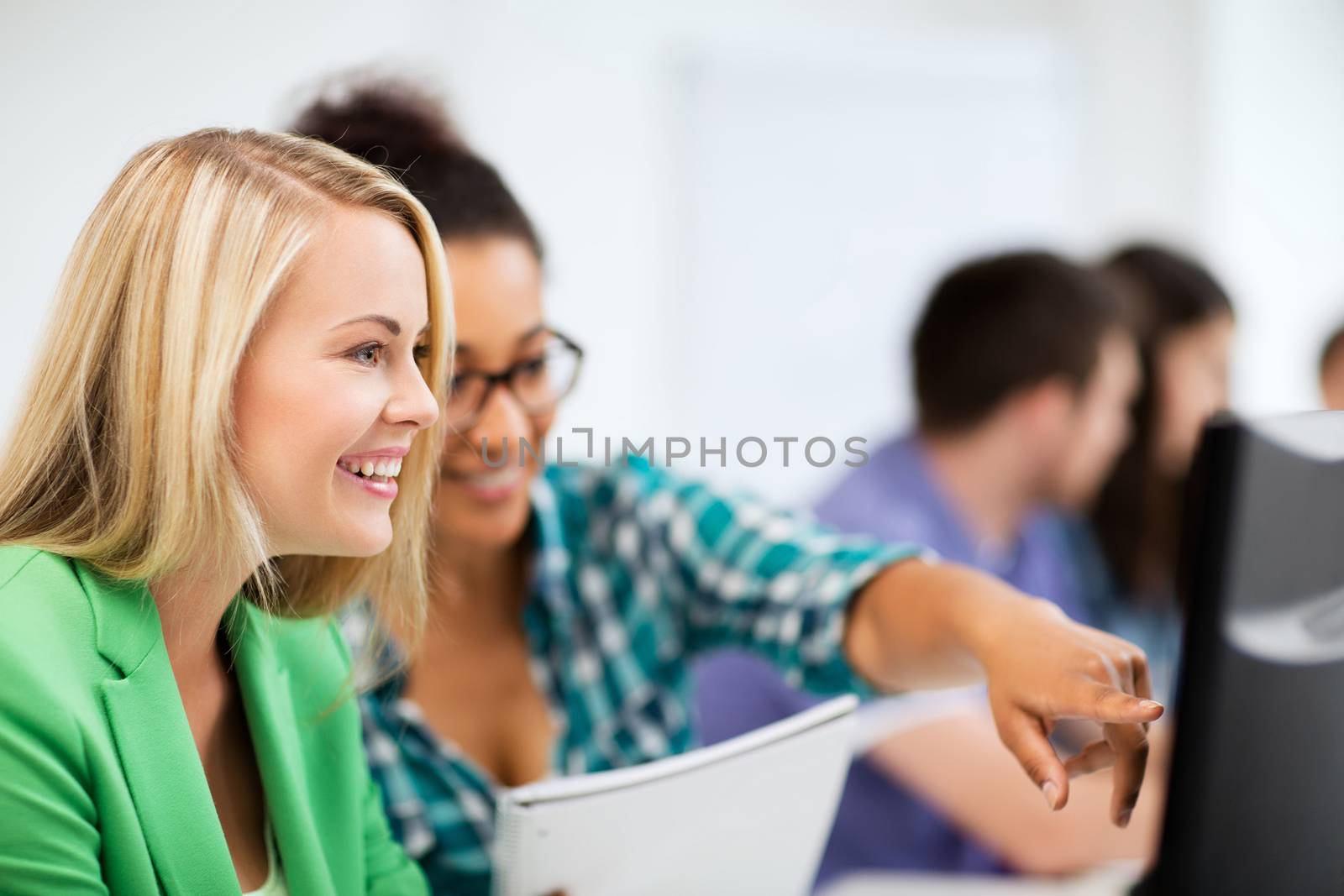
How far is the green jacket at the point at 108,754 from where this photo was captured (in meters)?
0.47

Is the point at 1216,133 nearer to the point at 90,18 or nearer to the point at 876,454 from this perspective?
the point at 876,454

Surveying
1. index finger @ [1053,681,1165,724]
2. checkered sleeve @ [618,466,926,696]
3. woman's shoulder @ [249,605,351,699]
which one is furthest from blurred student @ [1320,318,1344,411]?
woman's shoulder @ [249,605,351,699]

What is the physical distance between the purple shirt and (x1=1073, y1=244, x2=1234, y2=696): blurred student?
401mm

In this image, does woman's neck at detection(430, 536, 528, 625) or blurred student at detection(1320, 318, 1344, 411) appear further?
blurred student at detection(1320, 318, 1344, 411)

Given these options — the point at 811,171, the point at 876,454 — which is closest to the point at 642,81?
the point at 811,171

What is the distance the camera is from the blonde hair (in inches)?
19.5

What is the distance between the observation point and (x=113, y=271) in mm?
506

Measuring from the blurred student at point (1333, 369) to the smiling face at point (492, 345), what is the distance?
1085mm

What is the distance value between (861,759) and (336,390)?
961 mm

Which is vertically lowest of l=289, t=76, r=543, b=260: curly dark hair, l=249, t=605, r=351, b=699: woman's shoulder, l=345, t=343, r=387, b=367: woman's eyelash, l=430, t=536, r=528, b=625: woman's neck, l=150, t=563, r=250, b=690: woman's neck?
l=430, t=536, r=528, b=625: woman's neck

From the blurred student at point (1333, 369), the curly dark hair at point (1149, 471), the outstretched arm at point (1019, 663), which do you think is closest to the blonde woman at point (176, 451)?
the outstretched arm at point (1019, 663)

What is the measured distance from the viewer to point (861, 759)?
131 centimetres

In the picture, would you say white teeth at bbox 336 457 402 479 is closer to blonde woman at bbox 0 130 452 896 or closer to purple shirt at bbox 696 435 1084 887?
blonde woman at bbox 0 130 452 896

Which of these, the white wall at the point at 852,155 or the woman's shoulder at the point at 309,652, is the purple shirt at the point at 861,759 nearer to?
the woman's shoulder at the point at 309,652
